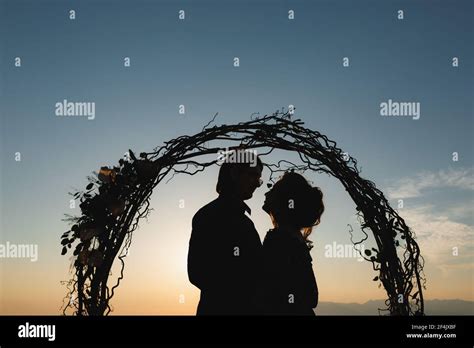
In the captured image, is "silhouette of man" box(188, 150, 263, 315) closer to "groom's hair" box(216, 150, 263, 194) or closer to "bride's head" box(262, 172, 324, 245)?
"groom's hair" box(216, 150, 263, 194)

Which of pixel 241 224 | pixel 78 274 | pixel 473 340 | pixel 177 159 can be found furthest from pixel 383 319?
pixel 78 274

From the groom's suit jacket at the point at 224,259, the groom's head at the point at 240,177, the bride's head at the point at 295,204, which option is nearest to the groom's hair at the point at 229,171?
the groom's head at the point at 240,177

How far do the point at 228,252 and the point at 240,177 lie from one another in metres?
0.43

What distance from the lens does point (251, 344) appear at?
2.70 metres

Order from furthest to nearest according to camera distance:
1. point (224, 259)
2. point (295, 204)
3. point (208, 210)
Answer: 1. point (295, 204)
2. point (208, 210)
3. point (224, 259)

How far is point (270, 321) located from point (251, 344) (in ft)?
0.51

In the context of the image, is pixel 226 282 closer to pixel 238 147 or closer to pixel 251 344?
pixel 251 344

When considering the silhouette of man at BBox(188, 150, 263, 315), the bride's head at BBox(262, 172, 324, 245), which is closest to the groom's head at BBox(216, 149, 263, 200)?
the silhouette of man at BBox(188, 150, 263, 315)

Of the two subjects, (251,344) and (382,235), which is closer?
(251,344)

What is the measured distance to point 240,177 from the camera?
3.00 m

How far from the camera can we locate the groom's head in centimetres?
300

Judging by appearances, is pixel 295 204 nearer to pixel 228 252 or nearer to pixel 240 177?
pixel 240 177

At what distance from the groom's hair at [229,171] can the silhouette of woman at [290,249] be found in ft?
0.83

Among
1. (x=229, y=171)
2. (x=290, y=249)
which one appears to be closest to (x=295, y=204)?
(x=290, y=249)
